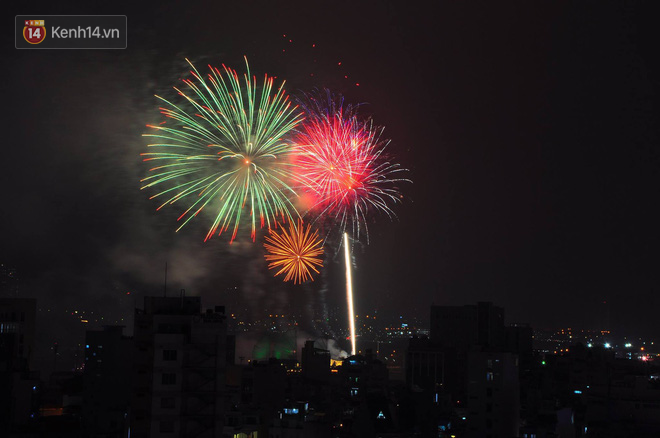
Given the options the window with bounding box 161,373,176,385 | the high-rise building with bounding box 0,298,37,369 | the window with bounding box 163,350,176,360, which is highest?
the high-rise building with bounding box 0,298,37,369

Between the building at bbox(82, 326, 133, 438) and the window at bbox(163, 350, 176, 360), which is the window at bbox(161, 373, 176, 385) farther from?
the building at bbox(82, 326, 133, 438)

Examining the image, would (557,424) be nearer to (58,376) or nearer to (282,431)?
(282,431)

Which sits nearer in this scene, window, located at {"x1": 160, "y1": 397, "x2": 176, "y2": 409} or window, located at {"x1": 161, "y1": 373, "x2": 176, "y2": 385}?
window, located at {"x1": 160, "y1": 397, "x2": 176, "y2": 409}

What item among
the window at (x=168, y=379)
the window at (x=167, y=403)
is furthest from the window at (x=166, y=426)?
the window at (x=168, y=379)

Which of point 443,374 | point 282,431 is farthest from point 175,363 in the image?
point 443,374

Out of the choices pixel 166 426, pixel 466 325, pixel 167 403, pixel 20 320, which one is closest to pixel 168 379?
pixel 167 403

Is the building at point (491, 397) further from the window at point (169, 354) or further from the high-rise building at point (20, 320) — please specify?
the high-rise building at point (20, 320)

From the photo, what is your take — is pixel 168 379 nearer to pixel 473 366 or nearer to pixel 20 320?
pixel 473 366

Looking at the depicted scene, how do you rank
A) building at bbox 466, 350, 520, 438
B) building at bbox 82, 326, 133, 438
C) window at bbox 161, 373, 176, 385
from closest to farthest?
window at bbox 161, 373, 176, 385, building at bbox 466, 350, 520, 438, building at bbox 82, 326, 133, 438

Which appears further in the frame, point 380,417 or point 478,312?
point 478,312

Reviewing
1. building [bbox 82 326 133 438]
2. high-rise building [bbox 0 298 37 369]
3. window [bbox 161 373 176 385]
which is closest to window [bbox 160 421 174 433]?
window [bbox 161 373 176 385]

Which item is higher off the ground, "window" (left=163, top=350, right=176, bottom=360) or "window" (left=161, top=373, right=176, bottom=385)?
"window" (left=163, top=350, right=176, bottom=360)
